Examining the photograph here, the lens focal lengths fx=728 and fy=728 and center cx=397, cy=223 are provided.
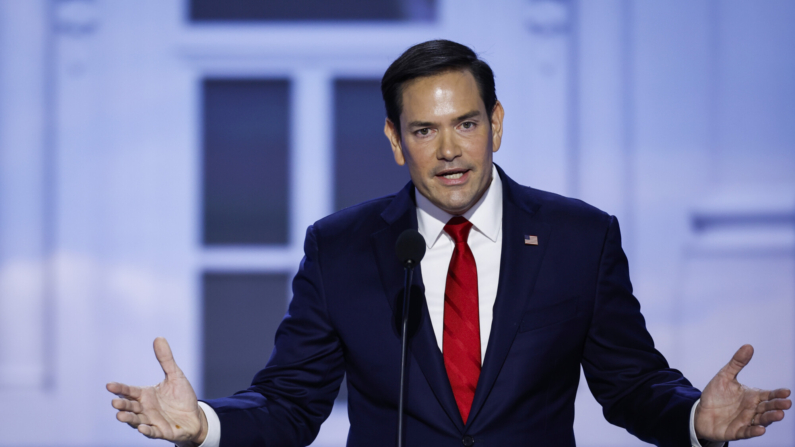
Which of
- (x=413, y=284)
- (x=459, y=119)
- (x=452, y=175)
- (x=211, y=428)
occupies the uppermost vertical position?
(x=459, y=119)

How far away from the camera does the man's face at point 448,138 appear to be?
5.32ft

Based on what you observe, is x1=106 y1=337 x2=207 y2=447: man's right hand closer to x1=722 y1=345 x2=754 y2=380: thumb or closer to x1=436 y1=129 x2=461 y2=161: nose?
x1=436 y1=129 x2=461 y2=161: nose

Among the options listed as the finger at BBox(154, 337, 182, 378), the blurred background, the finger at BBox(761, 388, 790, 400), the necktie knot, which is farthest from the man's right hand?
the blurred background

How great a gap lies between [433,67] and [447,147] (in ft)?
0.63

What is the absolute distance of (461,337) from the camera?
1605 mm

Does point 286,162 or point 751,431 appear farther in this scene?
point 286,162

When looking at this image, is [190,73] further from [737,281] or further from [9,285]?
[737,281]

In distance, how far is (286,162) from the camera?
3.24 meters

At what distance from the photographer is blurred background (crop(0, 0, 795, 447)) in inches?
112

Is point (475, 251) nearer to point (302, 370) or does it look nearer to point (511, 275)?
point (511, 275)

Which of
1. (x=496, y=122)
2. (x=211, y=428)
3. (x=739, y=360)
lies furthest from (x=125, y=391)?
(x=739, y=360)

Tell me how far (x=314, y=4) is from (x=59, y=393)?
1.96m

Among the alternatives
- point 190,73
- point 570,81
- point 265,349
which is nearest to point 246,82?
point 190,73

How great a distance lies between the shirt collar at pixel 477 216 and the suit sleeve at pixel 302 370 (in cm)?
28
